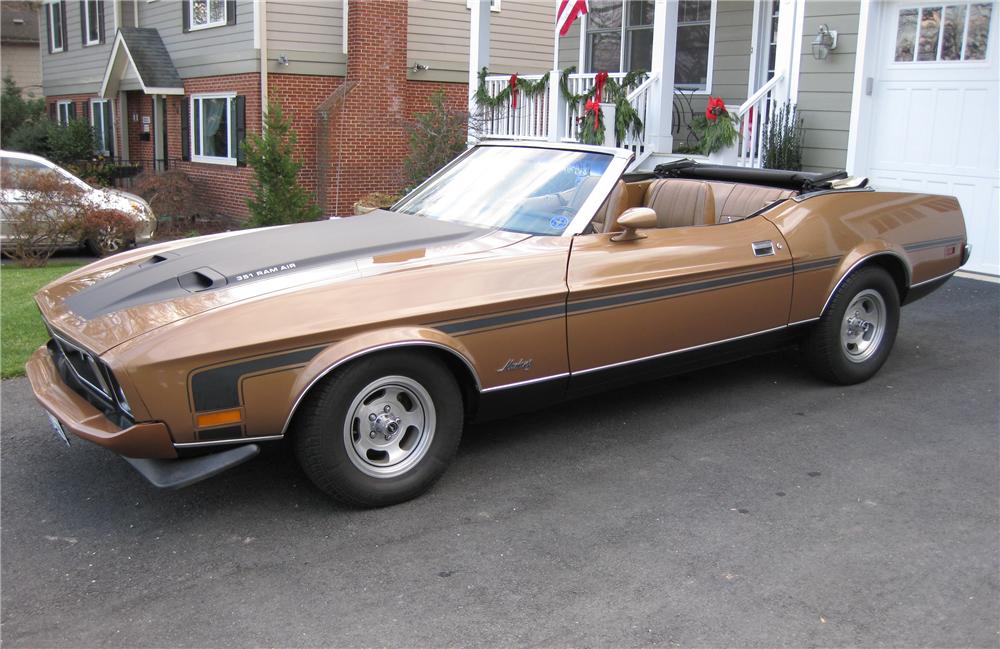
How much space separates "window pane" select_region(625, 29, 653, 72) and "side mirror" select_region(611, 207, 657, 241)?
34.3ft

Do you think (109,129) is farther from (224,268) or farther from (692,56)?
(224,268)

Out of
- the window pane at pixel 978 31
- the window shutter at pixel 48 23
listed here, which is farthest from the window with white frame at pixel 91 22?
the window pane at pixel 978 31

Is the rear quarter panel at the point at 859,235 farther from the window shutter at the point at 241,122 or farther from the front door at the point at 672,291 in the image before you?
the window shutter at the point at 241,122

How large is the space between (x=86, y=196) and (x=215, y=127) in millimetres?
6258

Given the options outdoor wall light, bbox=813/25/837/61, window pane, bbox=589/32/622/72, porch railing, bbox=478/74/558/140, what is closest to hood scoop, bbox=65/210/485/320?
outdoor wall light, bbox=813/25/837/61

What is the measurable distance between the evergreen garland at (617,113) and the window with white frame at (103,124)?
47.7ft

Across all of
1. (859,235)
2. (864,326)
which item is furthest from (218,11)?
(864,326)

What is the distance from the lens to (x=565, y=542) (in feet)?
12.5

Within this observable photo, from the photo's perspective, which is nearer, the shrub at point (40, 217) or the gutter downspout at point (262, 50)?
the shrub at point (40, 217)

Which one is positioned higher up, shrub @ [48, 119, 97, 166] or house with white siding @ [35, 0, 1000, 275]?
house with white siding @ [35, 0, 1000, 275]

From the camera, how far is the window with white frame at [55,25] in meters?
24.9

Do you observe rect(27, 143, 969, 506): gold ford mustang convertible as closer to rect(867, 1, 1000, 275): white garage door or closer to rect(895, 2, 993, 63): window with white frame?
rect(867, 1, 1000, 275): white garage door

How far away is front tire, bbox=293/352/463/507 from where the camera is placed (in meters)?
3.81

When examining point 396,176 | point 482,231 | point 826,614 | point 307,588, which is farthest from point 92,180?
point 826,614
